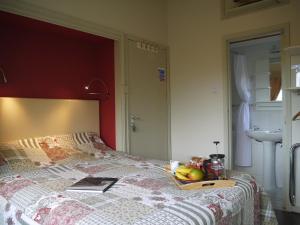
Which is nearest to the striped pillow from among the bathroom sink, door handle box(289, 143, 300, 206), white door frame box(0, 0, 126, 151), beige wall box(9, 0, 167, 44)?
white door frame box(0, 0, 126, 151)

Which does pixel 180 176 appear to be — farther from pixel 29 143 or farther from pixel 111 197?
pixel 29 143

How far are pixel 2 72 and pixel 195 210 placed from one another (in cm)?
219

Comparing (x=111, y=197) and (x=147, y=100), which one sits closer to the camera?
(x=111, y=197)

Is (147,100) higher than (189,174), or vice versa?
(147,100)

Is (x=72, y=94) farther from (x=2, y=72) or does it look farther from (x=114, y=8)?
(x=114, y=8)

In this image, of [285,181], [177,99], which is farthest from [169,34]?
[285,181]

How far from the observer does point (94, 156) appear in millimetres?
2922

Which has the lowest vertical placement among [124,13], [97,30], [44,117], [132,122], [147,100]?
[132,122]

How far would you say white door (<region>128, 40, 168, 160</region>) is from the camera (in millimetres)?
3523

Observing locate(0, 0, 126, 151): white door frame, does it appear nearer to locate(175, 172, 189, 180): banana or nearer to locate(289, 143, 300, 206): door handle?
locate(175, 172, 189, 180): banana

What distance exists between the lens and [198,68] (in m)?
3.81

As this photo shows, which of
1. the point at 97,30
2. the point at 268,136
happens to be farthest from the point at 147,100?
the point at 268,136

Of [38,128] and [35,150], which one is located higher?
[38,128]

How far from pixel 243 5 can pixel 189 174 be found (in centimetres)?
254
